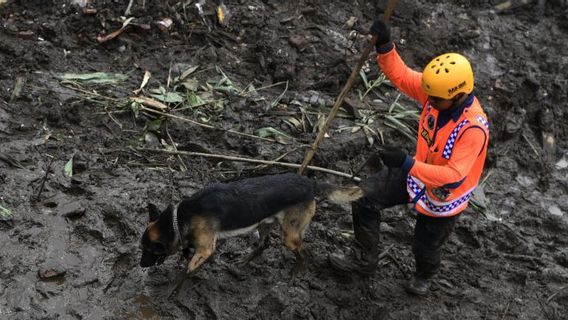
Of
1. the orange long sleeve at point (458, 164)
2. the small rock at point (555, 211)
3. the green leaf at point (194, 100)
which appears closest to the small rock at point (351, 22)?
the green leaf at point (194, 100)

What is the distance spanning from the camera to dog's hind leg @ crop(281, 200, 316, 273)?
221 inches

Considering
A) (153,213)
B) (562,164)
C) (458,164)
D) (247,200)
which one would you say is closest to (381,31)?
(458,164)

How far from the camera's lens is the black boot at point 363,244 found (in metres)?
5.82

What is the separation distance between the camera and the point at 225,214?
5.32 m

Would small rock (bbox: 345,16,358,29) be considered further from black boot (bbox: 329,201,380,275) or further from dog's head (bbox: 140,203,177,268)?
dog's head (bbox: 140,203,177,268)

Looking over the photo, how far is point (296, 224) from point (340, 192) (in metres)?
0.50

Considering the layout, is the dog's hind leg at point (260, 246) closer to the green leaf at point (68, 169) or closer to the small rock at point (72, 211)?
the small rock at point (72, 211)

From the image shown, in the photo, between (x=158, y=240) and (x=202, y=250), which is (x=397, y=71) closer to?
(x=202, y=250)

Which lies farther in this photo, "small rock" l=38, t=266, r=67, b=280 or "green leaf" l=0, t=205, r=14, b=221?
"green leaf" l=0, t=205, r=14, b=221

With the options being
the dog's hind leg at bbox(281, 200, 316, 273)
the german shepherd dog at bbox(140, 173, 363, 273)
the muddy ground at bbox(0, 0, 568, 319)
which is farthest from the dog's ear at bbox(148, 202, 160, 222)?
the dog's hind leg at bbox(281, 200, 316, 273)

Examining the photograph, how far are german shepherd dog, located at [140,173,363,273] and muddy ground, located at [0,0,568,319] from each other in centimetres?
52

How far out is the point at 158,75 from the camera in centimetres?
802

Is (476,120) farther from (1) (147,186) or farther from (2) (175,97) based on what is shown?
(2) (175,97)

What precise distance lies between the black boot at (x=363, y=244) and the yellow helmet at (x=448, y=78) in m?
1.34
